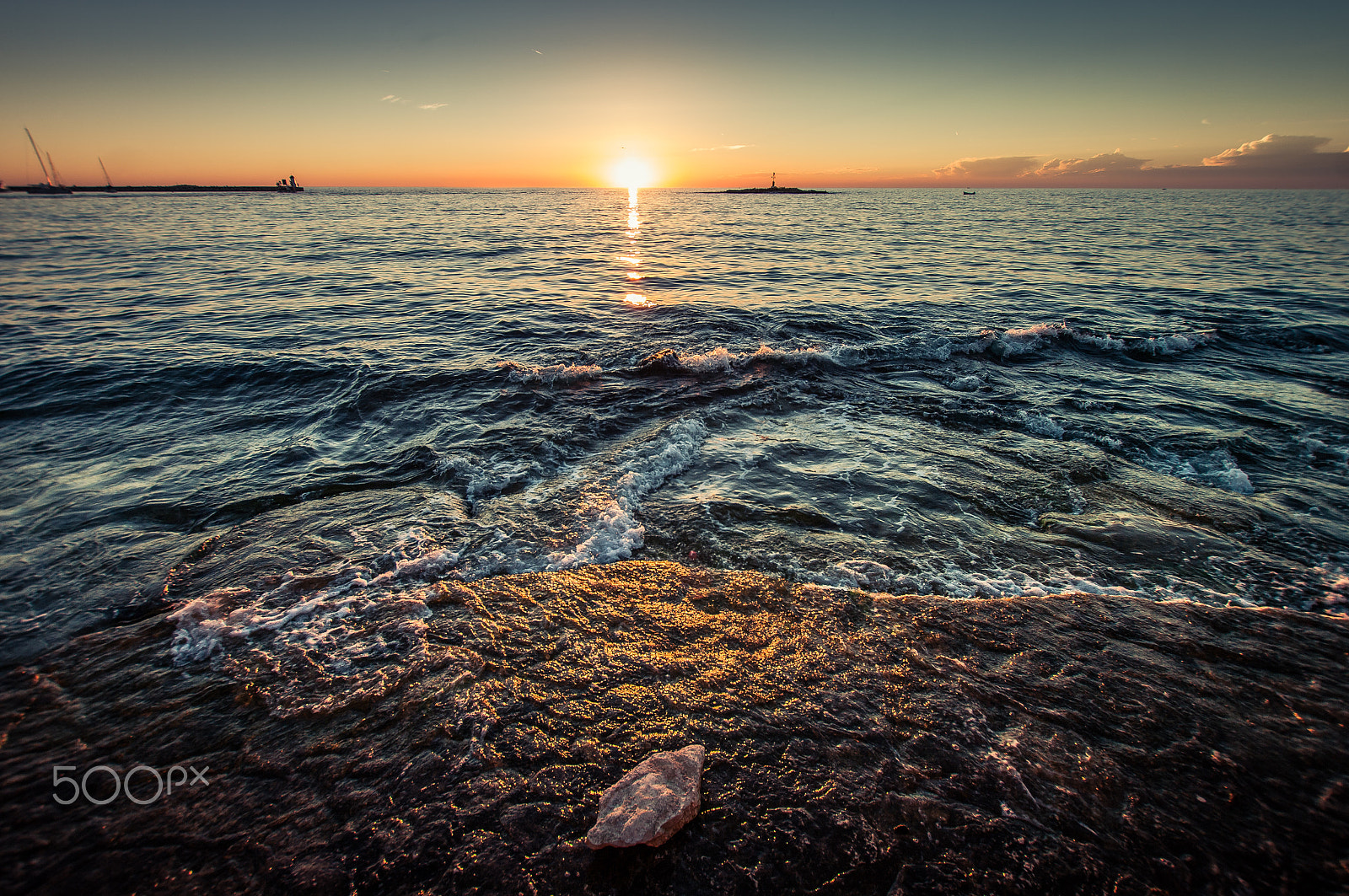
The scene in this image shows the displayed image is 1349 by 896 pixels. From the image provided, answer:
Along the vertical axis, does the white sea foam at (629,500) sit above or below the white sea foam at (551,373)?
below

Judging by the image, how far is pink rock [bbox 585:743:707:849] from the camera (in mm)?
2330

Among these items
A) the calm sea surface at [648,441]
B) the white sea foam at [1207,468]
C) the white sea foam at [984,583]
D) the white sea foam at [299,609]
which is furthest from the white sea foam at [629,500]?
the white sea foam at [1207,468]

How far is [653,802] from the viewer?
2449 millimetres

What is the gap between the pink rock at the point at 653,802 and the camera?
233 cm

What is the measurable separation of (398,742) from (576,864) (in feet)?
4.18

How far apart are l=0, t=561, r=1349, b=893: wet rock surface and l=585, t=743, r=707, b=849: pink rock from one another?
8 cm

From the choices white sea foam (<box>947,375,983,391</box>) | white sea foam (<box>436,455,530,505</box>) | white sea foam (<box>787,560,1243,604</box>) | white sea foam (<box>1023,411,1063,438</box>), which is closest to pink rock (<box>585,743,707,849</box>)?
white sea foam (<box>787,560,1243,604</box>)

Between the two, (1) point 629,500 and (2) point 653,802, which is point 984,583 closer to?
(2) point 653,802

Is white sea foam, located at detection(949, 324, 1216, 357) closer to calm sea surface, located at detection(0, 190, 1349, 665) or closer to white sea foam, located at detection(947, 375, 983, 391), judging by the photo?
calm sea surface, located at detection(0, 190, 1349, 665)

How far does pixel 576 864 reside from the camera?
230 centimetres

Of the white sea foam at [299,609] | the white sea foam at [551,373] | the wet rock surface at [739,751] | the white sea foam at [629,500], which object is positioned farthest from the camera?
the white sea foam at [551,373]

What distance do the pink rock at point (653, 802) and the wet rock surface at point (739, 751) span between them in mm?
82

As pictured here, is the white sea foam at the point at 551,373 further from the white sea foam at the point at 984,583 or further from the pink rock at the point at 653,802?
the pink rock at the point at 653,802

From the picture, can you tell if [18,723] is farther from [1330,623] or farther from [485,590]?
[1330,623]
